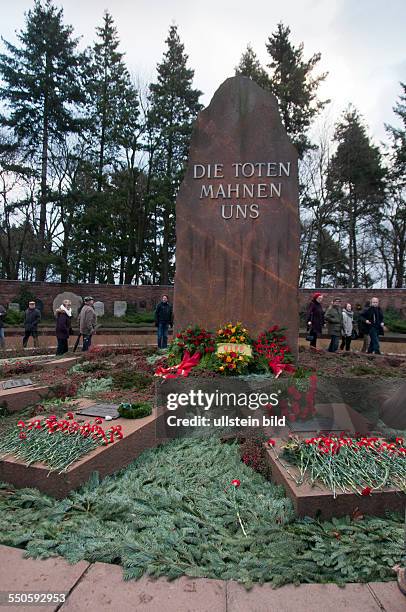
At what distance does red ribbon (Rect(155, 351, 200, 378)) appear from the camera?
528 cm

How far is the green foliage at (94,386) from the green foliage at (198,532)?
200 centimetres

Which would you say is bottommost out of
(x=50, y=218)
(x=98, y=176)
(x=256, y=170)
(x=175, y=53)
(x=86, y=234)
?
(x=256, y=170)

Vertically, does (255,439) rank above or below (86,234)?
below

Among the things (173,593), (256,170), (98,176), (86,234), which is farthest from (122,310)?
(173,593)

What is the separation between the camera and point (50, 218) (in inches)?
1151

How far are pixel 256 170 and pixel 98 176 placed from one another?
21600 mm

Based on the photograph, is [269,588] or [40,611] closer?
[40,611]

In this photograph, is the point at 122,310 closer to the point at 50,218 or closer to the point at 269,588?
the point at 50,218

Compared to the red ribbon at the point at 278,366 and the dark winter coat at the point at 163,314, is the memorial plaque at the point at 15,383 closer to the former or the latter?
the red ribbon at the point at 278,366

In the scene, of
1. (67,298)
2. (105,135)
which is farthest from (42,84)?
(67,298)

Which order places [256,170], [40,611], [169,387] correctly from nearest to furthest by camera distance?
1. [40,611]
2. [169,387]
3. [256,170]

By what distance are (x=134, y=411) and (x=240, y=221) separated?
3.52 meters

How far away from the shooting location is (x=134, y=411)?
13.3 ft

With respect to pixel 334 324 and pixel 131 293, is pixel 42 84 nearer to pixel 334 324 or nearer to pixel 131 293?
pixel 131 293
